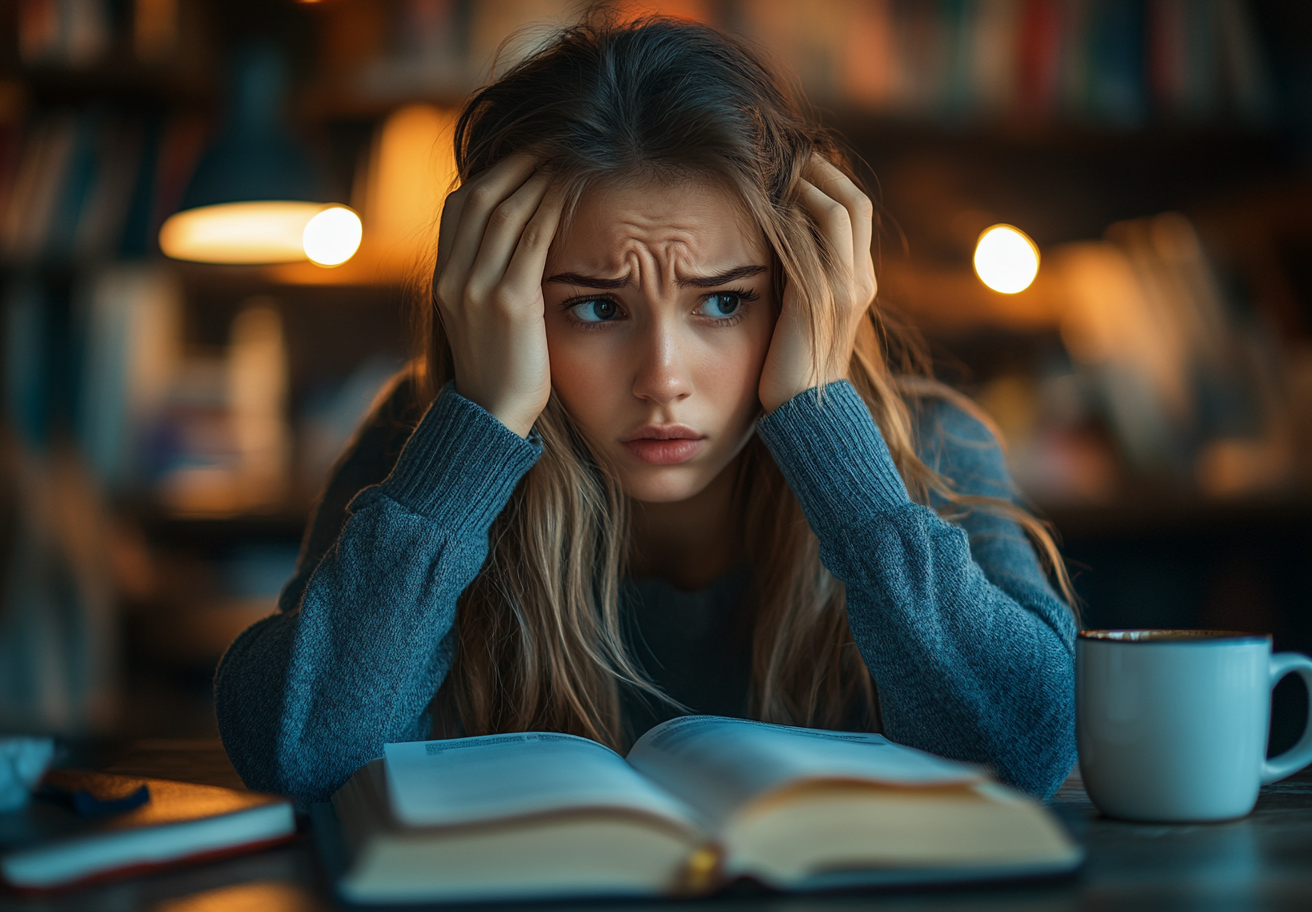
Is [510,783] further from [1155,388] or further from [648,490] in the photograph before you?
[1155,388]

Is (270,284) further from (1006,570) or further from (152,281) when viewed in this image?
(1006,570)

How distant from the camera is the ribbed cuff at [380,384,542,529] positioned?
84 cm

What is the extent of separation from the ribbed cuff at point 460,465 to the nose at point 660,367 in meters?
0.10

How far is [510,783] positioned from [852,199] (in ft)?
2.06

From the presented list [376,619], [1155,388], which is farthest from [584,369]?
[1155,388]

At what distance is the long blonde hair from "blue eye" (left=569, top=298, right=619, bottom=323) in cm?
9

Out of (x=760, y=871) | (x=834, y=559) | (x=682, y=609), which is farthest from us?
(x=682, y=609)

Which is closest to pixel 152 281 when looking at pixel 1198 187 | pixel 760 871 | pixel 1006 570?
pixel 1006 570

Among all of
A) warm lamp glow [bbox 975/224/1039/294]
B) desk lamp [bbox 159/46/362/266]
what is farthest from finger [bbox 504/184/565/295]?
warm lamp glow [bbox 975/224/1039/294]

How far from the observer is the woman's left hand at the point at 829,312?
3.02 feet

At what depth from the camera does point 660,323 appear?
90 centimetres

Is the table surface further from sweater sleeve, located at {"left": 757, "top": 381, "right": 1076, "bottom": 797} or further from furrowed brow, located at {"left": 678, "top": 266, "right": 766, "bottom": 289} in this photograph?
furrowed brow, located at {"left": 678, "top": 266, "right": 766, "bottom": 289}

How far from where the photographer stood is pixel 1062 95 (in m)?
2.17

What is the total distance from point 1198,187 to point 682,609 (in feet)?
6.10
